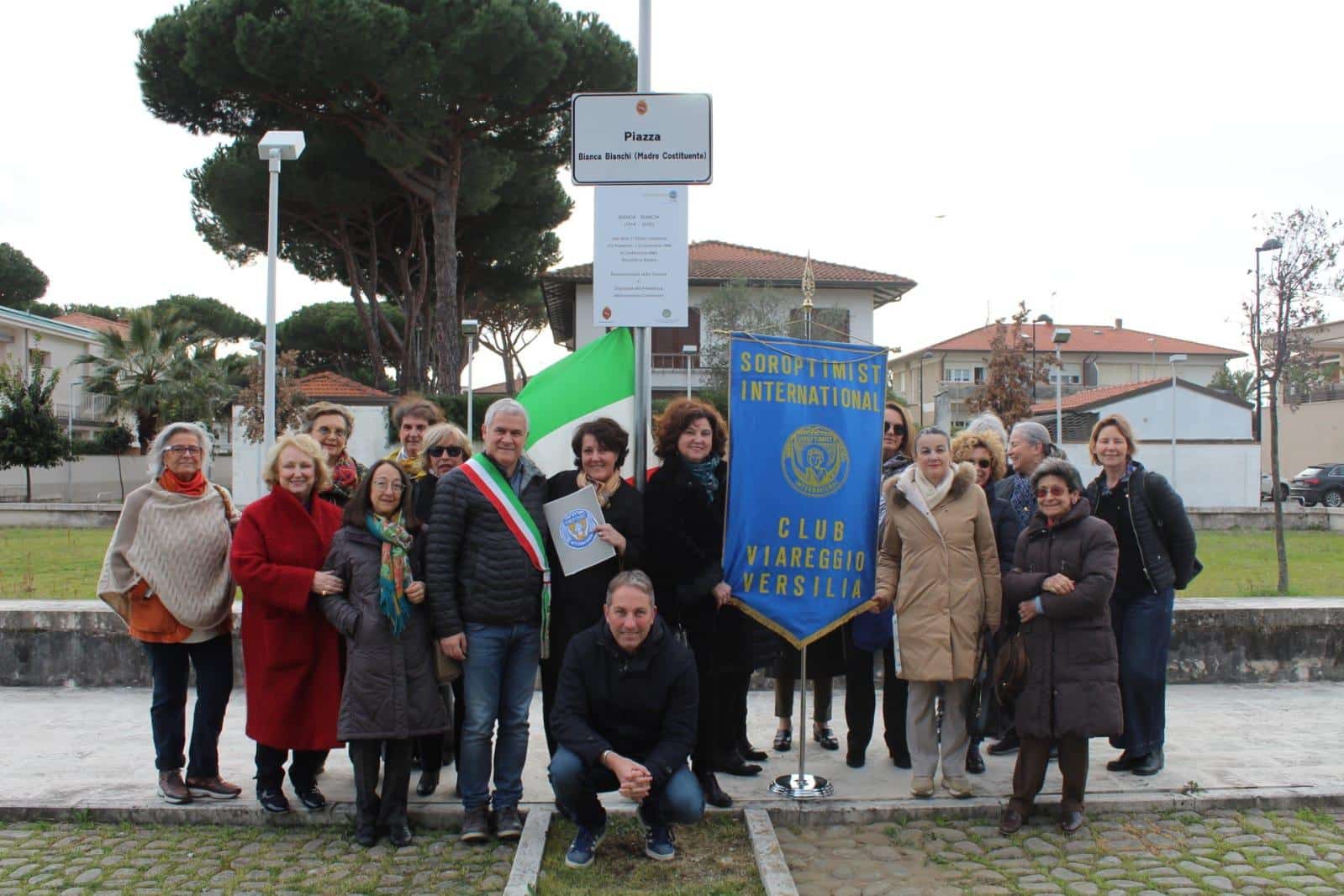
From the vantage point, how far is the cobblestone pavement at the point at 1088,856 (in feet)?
13.2

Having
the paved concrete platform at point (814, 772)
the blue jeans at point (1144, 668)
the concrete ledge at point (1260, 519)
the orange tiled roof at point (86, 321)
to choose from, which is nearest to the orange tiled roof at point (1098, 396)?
the concrete ledge at point (1260, 519)

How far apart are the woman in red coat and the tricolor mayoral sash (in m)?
0.77

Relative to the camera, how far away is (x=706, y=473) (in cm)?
488

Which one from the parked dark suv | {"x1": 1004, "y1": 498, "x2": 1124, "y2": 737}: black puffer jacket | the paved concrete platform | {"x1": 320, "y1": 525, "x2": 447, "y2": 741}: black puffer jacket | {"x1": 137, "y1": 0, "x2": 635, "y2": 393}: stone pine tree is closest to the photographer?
{"x1": 320, "y1": 525, "x2": 447, "y2": 741}: black puffer jacket

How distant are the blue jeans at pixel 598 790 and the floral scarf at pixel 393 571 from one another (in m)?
0.89

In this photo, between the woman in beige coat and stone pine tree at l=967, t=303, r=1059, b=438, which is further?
stone pine tree at l=967, t=303, r=1059, b=438

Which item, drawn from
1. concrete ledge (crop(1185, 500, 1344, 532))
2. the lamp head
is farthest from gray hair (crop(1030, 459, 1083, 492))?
concrete ledge (crop(1185, 500, 1344, 532))

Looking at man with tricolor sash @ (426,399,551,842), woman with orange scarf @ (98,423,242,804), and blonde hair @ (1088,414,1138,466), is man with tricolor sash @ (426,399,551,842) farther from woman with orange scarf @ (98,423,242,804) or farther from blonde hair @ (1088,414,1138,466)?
blonde hair @ (1088,414,1138,466)

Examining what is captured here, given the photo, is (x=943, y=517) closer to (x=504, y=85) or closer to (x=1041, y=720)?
(x=1041, y=720)

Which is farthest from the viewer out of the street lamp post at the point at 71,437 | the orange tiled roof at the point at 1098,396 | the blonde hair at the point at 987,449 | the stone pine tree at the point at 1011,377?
the orange tiled roof at the point at 1098,396

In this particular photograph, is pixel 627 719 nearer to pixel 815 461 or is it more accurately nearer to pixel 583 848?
pixel 583 848

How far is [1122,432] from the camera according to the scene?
17.4 ft

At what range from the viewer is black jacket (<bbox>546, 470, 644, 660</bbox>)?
472 cm

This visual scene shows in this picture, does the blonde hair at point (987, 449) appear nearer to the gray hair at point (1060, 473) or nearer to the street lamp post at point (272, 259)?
the gray hair at point (1060, 473)
